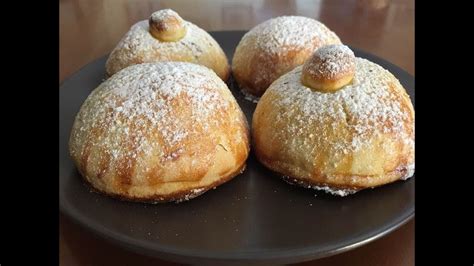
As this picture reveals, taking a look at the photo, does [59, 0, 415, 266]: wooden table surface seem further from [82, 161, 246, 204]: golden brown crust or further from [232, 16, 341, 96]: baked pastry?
[82, 161, 246, 204]: golden brown crust

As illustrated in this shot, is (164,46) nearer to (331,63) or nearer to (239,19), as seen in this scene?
(331,63)

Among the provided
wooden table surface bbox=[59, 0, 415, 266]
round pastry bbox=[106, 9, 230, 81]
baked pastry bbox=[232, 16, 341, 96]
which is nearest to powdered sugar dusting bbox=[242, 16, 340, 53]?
baked pastry bbox=[232, 16, 341, 96]

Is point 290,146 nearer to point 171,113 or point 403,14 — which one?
point 171,113

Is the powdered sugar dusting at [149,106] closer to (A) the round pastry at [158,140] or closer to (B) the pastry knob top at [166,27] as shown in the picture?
(A) the round pastry at [158,140]

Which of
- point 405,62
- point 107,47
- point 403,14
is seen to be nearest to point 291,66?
point 405,62

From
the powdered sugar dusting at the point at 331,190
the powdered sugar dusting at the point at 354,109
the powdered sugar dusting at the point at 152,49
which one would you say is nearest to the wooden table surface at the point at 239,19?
A: the powdered sugar dusting at the point at 152,49

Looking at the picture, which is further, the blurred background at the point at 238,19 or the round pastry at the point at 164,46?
the blurred background at the point at 238,19
